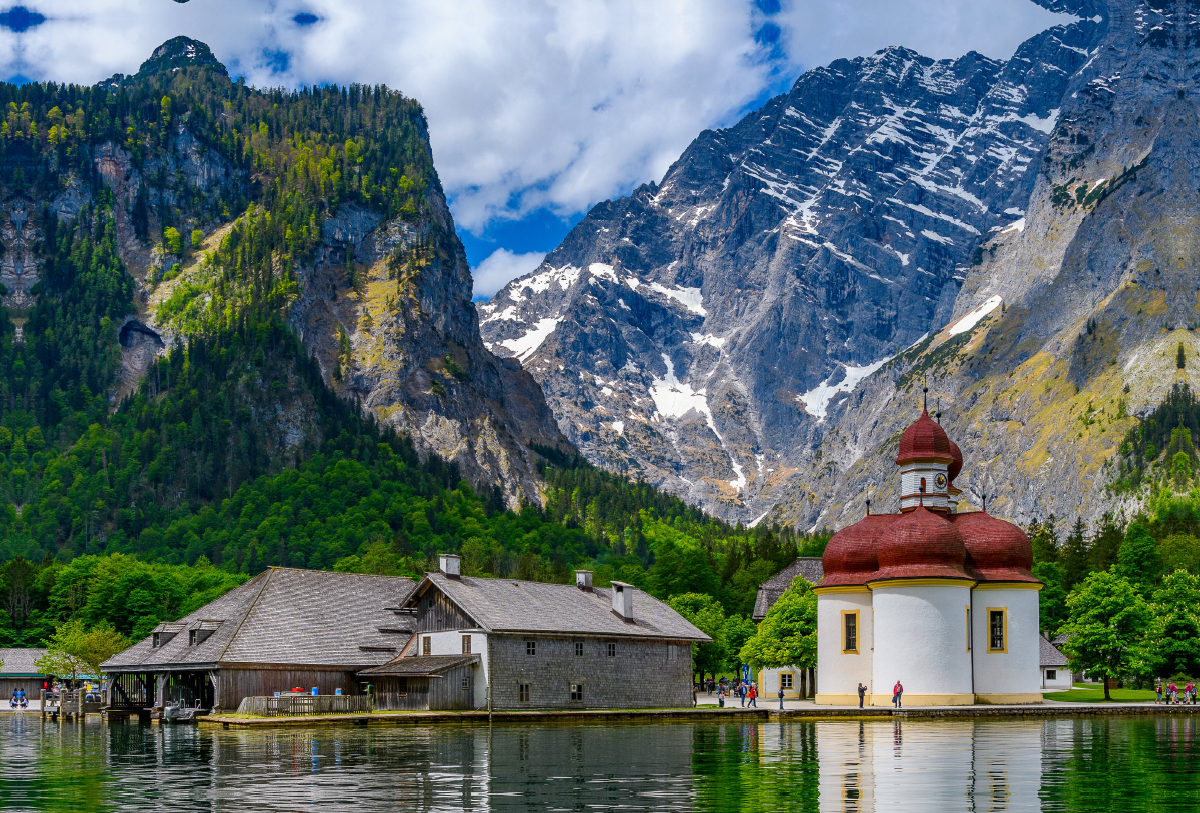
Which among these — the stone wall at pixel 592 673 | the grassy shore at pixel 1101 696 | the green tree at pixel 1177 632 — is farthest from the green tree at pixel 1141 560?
the stone wall at pixel 592 673

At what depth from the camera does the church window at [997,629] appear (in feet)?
268

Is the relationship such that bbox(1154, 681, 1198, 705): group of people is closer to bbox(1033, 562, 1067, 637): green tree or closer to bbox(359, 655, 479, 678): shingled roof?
bbox(1033, 562, 1067, 637): green tree

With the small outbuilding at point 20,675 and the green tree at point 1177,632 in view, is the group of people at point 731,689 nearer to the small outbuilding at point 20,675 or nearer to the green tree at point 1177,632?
the green tree at point 1177,632

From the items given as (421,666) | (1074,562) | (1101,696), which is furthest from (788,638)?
(1074,562)

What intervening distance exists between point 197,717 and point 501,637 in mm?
18221

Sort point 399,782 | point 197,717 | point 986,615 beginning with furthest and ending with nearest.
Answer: point 986,615 < point 197,717 < point 399,782

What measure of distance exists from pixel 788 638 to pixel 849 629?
10.2 m

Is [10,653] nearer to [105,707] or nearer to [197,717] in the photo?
[105,707]

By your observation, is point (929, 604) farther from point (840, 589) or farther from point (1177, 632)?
point (1177, 632)

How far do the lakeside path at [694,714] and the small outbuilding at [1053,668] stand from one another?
106 feet

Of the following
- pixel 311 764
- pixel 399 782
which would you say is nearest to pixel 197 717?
pixel 311 764

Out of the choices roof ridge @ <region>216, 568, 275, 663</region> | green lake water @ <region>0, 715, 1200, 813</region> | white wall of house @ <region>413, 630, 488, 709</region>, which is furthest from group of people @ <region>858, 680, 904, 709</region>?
roof ridge @ <region>216, 568, 275, 663</region>

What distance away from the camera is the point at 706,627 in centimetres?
11788

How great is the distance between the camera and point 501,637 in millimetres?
79688
